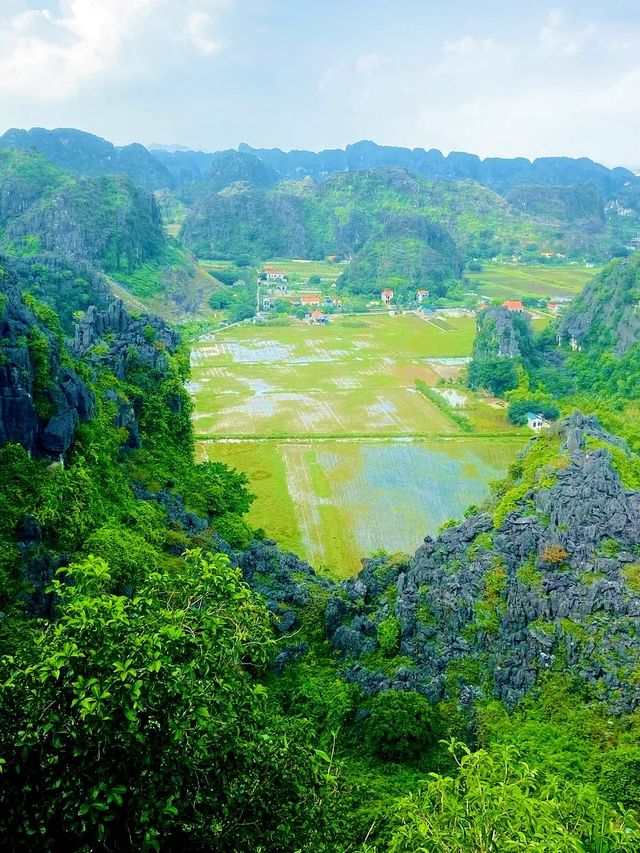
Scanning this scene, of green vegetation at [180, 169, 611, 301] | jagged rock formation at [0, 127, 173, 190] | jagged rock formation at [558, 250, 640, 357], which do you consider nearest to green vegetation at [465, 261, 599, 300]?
green vegetation at [180, 169, 611, 301]

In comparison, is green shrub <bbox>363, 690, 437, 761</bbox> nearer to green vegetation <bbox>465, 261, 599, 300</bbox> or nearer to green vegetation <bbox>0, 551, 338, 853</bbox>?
green vegetation <bbox>0, 551, 338, 853</bbox>

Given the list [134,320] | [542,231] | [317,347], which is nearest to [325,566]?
[134,320]

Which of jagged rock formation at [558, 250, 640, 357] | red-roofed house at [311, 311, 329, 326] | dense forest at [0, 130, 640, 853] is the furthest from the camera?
red-roofed house at [311, 311, 329, 326]

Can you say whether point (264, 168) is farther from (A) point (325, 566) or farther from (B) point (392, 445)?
(A) point (325, 566)

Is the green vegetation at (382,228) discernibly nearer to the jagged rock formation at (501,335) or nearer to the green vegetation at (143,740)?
the jagged rock formation at (501,335)

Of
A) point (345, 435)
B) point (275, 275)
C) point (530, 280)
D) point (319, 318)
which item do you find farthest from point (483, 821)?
point (530, 280)

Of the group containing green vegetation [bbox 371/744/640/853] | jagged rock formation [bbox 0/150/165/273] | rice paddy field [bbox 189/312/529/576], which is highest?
jagged rock formation [bbox 0/150/165/273]

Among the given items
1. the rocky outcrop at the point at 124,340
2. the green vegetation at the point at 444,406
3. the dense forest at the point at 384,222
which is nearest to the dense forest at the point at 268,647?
the rocky outcrop at the point at 124,340
